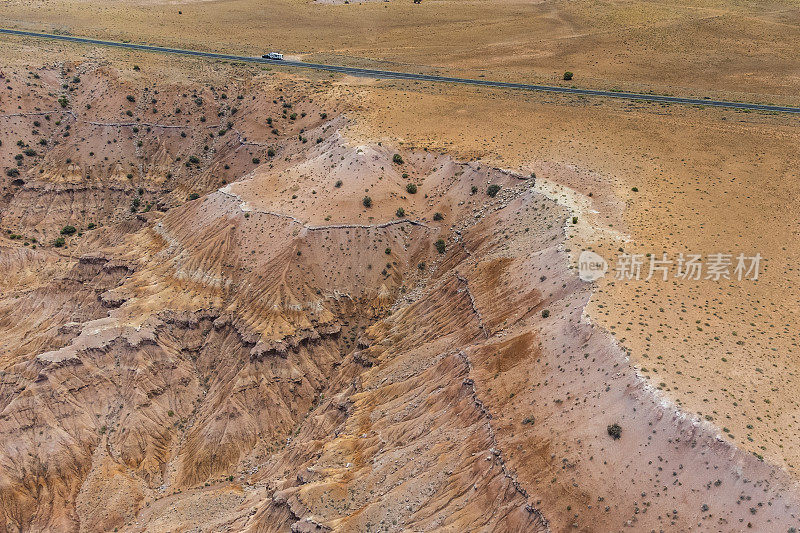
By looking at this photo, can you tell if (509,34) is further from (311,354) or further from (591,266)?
(311,354)

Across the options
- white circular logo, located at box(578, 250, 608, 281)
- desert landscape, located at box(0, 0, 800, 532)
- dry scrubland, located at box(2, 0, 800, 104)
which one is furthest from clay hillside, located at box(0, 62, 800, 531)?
dry scrubland, located at box(2, 0, 800, 104)

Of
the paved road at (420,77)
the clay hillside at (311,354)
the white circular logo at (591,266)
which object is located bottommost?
the clay hillside at (311,354)

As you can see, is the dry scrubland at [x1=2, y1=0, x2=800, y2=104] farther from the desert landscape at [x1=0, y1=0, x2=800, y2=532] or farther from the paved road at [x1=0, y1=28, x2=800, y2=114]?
the paved road at [x1=0, y1=28, x2=800, y2=114]

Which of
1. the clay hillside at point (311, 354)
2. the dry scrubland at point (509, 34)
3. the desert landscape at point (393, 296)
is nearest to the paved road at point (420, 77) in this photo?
the desert landscape at point (393, 296)

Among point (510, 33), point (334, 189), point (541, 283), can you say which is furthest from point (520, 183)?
point (510, 33)

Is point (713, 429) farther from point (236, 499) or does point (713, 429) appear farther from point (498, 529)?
point (236, 499)

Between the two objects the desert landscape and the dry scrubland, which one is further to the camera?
the dry scrubland

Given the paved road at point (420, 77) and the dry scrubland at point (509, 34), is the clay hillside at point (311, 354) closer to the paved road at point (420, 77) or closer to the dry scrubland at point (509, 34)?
the paved road at point (420, 77)

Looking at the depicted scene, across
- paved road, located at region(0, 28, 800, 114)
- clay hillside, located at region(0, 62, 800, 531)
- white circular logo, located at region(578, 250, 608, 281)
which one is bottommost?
clay hillside, located at region(0, 62, 800, 531)

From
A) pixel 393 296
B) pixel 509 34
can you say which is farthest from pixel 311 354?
pixel 509 34

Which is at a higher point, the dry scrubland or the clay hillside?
the dry scrubland
